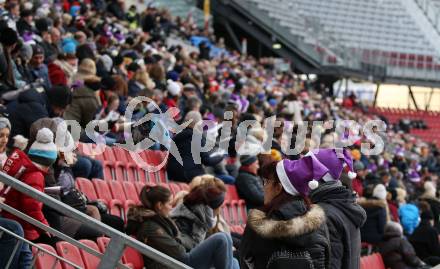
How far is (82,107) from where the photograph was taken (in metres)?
10.4

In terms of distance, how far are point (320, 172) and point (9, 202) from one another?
2110mm

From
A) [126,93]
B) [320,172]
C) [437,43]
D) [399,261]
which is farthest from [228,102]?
[437,43]

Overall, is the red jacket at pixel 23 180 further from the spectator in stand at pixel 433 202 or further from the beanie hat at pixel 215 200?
the spectator in stand at pixel 433 202

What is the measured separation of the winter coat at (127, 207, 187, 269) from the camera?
726cm

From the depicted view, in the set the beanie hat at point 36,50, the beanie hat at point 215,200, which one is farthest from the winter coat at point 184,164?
the beanie hat at point 215,200

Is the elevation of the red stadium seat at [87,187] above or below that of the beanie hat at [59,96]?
below

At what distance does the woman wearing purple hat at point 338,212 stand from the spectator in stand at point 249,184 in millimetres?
5549

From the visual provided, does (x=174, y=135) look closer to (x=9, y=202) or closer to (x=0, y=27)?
(x=0, y=27)

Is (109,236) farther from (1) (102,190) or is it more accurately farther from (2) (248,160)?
(2) (248,160)

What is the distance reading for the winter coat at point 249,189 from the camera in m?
11.2

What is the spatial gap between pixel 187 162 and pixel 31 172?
4761 millimetres

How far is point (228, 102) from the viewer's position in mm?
16141

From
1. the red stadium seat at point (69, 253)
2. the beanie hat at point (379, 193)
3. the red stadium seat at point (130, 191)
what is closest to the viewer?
the red stadium seat at point (69, 253)

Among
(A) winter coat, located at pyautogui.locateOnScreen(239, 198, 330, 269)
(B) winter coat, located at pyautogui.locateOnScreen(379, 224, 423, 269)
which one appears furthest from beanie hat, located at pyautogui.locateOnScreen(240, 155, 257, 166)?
(A) winter coat, located at pyautogui.locateOnScreen(239, 198, 330, 269)
